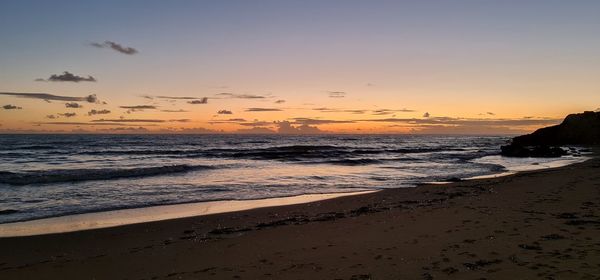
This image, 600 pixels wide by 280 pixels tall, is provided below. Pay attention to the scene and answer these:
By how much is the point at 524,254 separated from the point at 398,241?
2159mm

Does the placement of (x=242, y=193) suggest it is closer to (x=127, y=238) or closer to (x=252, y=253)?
(x=127, y=238)

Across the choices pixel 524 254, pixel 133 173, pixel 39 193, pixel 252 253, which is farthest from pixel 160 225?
pixel 133 173

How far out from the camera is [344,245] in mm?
7945

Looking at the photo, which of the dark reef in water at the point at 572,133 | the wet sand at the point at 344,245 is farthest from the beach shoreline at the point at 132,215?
the dark reef in water at the point at 572,133

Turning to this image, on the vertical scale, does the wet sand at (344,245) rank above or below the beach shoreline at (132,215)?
above

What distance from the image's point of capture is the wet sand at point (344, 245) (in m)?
6.38

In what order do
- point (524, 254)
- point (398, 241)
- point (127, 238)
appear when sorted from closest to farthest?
point (524, 254) < point (398, 241) < point (127, 238)

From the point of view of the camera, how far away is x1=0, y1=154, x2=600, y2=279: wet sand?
6379 millimetres

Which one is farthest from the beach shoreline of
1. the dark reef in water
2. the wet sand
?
the dark reef in water

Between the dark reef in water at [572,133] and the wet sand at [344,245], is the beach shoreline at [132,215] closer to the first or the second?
the wet sand at [344,245]

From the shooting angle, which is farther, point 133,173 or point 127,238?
point 133,173

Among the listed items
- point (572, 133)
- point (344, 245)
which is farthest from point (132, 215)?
point (572, 133)

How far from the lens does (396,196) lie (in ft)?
50.4

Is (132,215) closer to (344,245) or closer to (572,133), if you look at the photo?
(344,245)
